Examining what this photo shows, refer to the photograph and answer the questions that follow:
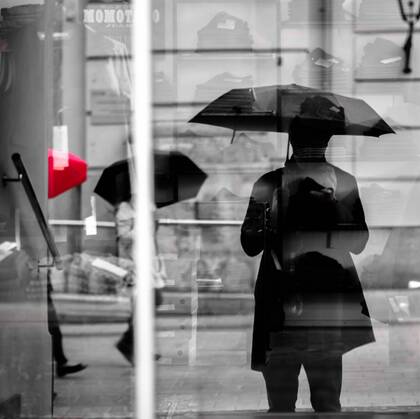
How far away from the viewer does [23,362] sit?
110 inches

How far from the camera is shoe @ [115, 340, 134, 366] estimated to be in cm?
335

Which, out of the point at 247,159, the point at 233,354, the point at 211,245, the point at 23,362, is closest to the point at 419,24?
the point at 247,159

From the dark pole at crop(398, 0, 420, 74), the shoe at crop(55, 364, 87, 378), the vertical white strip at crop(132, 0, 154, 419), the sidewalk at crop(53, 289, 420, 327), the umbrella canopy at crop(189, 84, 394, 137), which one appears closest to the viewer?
the vertical white strip at crop(132, 0, 154, 419)

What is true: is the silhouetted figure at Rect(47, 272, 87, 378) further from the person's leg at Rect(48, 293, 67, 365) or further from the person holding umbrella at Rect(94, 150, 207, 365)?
the person holding umbrella at Rect(94, 150, 207, 365)

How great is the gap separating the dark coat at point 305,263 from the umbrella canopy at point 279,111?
360mm

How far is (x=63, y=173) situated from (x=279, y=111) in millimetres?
1331

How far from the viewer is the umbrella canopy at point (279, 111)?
3.96 metres

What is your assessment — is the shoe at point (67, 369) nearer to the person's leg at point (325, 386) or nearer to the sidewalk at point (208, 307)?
the sidewalk at point (208, 307)

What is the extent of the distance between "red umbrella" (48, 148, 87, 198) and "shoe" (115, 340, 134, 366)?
71 cm

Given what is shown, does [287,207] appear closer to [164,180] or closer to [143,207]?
[164,180]

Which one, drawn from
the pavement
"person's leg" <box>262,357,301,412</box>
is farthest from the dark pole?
"person's leg" <box>262,357,301,412</box>

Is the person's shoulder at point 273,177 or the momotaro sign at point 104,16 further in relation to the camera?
the person's shoulder at point 273,177

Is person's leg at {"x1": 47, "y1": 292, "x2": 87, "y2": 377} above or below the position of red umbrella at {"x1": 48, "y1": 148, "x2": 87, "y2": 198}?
below

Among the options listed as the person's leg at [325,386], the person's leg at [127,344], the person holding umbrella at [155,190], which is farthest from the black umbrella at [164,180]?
the person's leg at [325,386]
